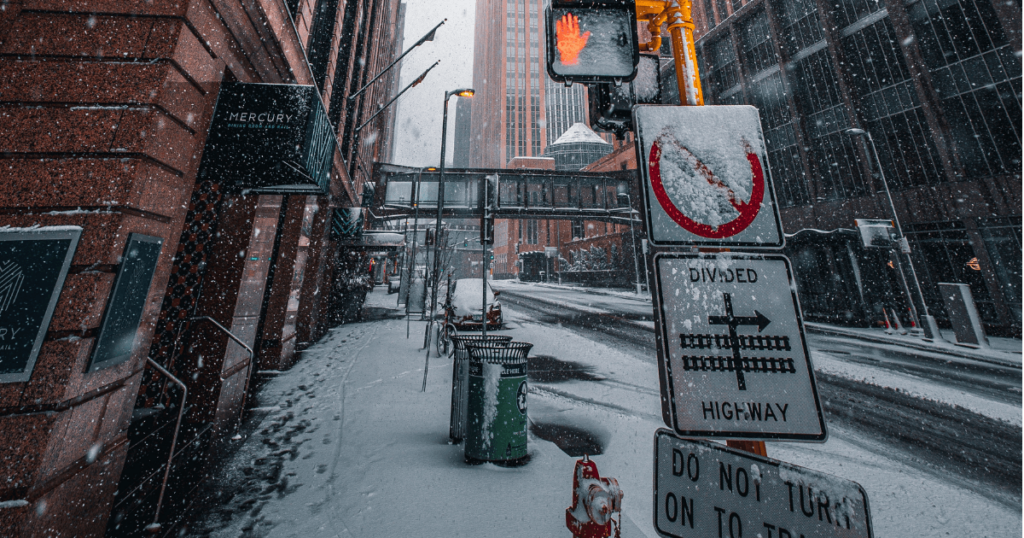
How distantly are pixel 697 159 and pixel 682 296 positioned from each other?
68cm

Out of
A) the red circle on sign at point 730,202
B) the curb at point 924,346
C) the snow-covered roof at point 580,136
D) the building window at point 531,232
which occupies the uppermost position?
the snow-covered roof at point 580,136

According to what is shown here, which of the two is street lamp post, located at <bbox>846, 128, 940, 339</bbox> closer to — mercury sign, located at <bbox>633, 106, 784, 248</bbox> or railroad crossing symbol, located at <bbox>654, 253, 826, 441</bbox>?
mercury sign, located at <bbox>633, 106, 784, 248</bbox>

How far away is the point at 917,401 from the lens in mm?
6418

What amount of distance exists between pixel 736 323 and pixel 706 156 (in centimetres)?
81

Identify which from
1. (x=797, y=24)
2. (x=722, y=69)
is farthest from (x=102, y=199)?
(x=722, y=69)

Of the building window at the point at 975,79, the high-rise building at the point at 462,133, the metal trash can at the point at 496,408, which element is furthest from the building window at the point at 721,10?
the high-rise building at the point at 462,133

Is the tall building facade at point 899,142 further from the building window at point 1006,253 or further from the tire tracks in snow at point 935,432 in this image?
the tire tracks in snow at point 935,432

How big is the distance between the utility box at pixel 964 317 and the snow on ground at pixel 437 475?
43.7 feet

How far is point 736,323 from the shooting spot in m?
1.51

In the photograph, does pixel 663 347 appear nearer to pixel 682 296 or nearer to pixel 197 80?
pixel 682 296

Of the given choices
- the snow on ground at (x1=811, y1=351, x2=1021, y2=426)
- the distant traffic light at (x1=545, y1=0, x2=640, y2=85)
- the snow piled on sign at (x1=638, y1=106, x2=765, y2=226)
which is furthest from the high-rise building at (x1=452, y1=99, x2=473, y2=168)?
the snow piled on sign at (x1=638, y1=106, x2=765, y2=226)

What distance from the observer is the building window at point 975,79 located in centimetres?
1423

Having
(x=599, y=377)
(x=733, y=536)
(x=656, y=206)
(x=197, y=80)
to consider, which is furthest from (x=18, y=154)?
(x=599, y=377)

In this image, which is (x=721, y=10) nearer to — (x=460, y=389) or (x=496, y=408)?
(x=460, y=389)
